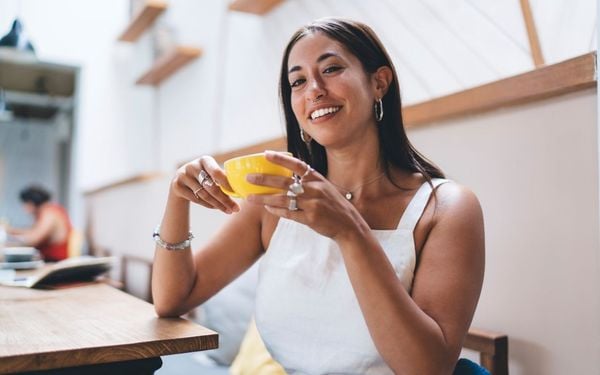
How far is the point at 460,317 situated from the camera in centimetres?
99

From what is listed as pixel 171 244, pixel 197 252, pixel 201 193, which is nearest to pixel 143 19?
pixel 197 252

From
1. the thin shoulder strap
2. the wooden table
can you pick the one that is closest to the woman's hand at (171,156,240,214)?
the wooden table

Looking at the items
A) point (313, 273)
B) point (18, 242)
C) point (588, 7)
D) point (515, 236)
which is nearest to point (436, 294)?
point (313, 273)

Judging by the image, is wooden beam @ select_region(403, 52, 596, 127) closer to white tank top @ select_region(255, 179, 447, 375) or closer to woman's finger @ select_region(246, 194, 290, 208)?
white tank top @ select_region(255, 179, 447, 375)

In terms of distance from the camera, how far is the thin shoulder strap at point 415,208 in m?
1.15

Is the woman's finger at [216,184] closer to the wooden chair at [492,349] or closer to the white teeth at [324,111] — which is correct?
the white teeth at [324,111]

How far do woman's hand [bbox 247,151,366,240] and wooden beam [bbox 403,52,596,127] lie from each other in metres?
0.68

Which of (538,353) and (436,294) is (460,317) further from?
(538,353)

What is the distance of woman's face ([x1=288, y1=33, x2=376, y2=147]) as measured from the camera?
3.94 feet

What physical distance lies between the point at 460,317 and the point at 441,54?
932 mm

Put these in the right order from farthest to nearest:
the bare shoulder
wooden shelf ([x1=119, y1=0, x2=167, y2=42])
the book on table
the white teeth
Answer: wooden shelf ([x1=119, y1=0, x2=167, y2=42]) → the book on table → the white teeth → the bare shoulder

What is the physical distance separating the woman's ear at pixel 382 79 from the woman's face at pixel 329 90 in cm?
2

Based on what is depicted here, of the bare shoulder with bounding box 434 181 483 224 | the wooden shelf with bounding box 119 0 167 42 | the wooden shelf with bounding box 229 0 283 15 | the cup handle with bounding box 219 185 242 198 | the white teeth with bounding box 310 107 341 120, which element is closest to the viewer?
the cup handle with bounding box 219 185 242 198

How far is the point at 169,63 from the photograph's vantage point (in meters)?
3.55
